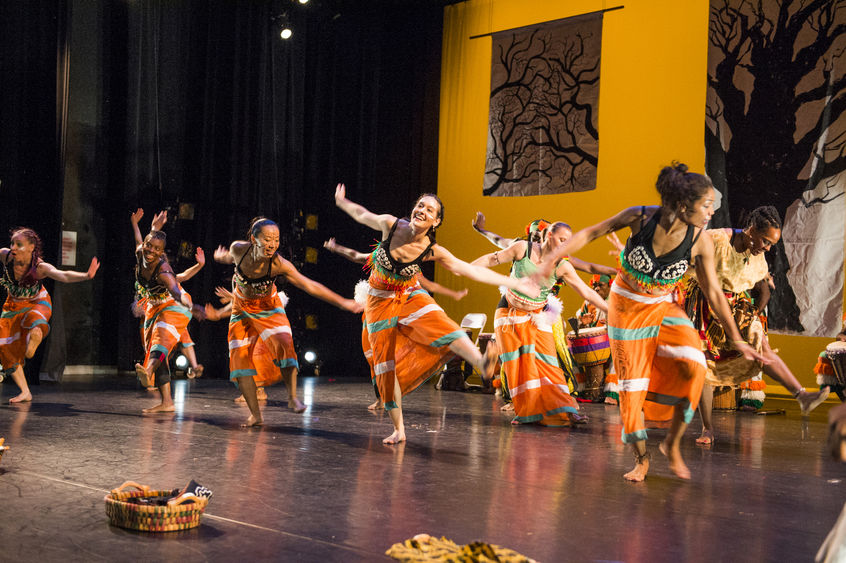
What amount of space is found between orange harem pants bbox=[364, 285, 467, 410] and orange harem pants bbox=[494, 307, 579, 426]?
1.10m

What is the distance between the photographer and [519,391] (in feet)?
20.2

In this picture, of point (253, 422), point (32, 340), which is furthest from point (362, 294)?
point (32, 340)

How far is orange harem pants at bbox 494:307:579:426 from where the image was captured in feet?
19.9

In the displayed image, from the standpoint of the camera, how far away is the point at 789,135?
9234 mm

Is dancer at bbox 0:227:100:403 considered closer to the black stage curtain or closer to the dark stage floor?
the dark stage floor

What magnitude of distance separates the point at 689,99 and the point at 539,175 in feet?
6.91

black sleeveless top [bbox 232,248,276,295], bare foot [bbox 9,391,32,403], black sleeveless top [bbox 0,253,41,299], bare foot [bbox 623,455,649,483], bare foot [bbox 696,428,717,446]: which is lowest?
bare foot [bbox 9,391,32,403]

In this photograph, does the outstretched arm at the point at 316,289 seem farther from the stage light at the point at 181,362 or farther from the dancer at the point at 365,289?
the stage light at the point at 181,362

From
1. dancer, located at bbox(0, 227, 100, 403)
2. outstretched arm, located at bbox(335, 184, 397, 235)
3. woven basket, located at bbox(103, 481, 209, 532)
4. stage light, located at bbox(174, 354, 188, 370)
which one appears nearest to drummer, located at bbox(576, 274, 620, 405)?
outstretched arm, located at bbox(335, 184, 397, 235)

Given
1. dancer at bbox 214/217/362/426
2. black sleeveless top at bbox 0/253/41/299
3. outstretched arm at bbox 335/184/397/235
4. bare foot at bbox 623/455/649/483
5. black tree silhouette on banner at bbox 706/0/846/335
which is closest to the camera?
bare foot at bbox 623/455/649/483

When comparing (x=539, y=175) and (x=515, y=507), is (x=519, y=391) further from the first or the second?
(x=539, y=175)

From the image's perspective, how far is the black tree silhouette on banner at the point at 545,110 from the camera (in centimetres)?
1075

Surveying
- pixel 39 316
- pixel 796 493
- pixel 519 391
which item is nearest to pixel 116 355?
pixel 39 316

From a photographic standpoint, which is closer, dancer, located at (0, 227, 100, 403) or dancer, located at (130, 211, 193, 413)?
dancer, located at (130, 211, 193, 413)
